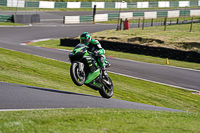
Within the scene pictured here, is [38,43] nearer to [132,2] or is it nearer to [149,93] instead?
[149,93]

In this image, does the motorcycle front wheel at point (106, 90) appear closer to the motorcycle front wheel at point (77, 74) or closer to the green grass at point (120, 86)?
the motorcycle front wheel at point (77, 74)

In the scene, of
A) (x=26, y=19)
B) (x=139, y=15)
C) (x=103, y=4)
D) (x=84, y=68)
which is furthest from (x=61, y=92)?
(x=103, y=4)

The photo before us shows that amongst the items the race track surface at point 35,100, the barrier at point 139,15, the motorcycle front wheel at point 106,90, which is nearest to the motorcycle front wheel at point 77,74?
the race track surface at point 35,100

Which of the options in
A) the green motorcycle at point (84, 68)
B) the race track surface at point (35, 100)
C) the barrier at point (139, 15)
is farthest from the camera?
the barrier at point (139, 15)

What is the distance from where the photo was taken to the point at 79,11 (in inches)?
2480

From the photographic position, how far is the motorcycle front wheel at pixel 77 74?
30.0 feet

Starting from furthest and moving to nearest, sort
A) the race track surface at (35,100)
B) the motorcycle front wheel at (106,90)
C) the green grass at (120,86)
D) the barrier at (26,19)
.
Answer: the barrier at (26,19), the green grass at (120,86), the motorcycle front wheel at (106,90), the race track surface at (35,100)

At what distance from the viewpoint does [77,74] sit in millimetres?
9320

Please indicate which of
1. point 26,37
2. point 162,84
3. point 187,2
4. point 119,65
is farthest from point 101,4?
point 162,84

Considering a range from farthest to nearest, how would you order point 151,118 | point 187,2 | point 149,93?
point 187,2, point 149,93, point 151,118

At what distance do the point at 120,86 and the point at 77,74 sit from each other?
6.99 metres

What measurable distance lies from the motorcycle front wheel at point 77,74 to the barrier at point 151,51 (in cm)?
1693

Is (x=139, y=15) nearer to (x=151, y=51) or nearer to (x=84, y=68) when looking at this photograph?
(x=151, y=51)

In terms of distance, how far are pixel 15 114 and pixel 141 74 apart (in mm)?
14038
